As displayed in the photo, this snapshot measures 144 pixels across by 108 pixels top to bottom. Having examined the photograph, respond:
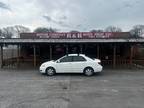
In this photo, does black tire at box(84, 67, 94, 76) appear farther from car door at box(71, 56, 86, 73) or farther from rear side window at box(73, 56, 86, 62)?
rear side window at box(73, 56, 86, 62)

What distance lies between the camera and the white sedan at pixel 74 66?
13.2 metres

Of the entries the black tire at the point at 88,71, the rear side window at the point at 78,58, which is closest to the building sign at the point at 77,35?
the rear side window at the point at 78,58

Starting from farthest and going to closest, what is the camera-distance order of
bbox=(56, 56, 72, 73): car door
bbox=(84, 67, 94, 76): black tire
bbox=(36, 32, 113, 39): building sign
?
bbox=(36, 32, 113, 39): building sign → bbox=(56, 56, 72, 73): car door → bbox=(84, 67, 94, 76): black tire

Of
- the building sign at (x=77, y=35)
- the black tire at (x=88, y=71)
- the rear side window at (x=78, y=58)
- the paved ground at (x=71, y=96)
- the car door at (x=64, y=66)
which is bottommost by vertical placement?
the paved ground at (x=71, y=96)

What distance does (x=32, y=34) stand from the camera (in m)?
24.1

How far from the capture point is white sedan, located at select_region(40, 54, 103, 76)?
43.3ft

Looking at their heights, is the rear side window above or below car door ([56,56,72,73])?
above

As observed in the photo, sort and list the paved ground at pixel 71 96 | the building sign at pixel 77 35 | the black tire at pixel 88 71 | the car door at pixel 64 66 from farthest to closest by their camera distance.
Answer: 1. the building sign at pixel 77 35
2. the car door at pixel 64 66
3. the black tire at pixel 88 71
4. the paved ground at pixel 71 96

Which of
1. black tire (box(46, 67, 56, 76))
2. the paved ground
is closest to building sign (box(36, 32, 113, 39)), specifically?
black tire (box(46, 67, 56, 76))

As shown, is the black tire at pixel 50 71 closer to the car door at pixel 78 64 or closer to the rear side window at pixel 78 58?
the car door at pixel 78 64

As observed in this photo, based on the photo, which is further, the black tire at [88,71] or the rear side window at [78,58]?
the rear side window at [78,58]

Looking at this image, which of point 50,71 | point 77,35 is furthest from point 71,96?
point 77,35

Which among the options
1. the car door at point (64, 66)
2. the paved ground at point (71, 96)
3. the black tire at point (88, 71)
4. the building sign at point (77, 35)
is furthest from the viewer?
the building sign at point (77, 35)

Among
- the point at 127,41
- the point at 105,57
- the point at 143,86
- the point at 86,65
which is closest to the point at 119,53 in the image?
the point at 105,57
